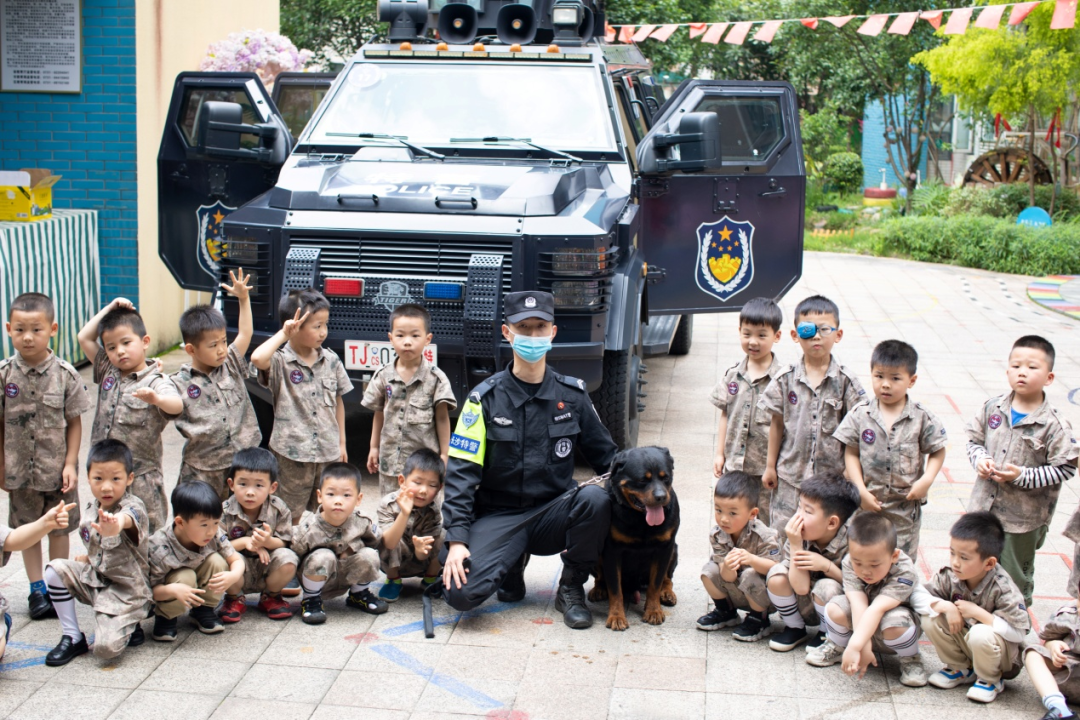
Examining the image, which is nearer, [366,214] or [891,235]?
[366,214]

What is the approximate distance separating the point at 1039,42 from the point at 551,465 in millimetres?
14864

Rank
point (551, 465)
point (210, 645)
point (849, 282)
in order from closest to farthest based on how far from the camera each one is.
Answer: point (210, 645), point (551, 465), point (849, 282)

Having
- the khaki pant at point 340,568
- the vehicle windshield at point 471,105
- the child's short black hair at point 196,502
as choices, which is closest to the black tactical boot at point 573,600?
the khaki pant at point 340,568

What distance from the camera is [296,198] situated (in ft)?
21.5

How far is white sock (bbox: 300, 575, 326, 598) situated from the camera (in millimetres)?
4785

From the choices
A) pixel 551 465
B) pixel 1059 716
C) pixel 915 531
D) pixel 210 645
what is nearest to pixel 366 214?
pixel 551 465

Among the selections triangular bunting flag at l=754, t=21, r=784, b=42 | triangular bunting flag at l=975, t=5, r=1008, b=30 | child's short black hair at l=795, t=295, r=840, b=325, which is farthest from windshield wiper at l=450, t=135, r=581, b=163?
triangular bunting flag at l=754, t=21, r=784, b=42

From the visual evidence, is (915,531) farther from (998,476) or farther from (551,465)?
(551,465)

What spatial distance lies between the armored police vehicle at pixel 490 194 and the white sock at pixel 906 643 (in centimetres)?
240

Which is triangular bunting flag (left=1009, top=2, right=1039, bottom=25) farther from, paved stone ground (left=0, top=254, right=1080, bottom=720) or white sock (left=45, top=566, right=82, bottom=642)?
white sock (left=45, top=566, right=82, bottom=642)

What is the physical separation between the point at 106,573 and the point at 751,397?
2.79 metres

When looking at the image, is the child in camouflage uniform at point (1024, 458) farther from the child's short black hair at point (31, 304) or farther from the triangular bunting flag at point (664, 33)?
the triangular bunting flag at point (664, 33)

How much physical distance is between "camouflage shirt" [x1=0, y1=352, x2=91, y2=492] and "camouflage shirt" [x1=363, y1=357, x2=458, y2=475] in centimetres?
136

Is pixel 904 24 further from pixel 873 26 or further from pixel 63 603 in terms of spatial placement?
pixel 63 603
